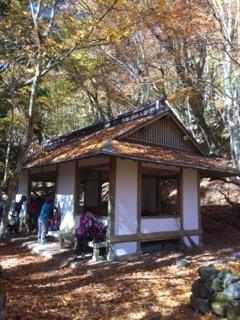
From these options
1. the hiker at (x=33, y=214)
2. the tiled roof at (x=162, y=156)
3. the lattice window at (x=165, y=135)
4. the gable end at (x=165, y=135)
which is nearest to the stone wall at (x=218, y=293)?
the tiled roof at (x=162, y=156)

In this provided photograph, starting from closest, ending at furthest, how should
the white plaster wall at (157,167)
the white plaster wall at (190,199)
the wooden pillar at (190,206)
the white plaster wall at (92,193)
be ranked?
the white plaster wall at (157,167), the wooden pillar at (190,206), the white plaster wall at (190,199), the white plaster wall at (92,193)

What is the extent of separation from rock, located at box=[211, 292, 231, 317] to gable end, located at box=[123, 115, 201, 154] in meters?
6.38

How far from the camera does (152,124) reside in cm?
1238

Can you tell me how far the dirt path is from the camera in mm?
6203

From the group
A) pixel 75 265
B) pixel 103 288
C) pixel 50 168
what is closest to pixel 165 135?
pixel 50 168

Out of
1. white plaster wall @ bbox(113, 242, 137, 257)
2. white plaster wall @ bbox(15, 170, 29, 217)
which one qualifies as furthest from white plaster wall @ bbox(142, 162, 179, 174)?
white plaster wall @ bbox(15, 170, 29, 217)

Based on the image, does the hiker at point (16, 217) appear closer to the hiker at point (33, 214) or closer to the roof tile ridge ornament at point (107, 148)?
the hiker at point (33, 214)

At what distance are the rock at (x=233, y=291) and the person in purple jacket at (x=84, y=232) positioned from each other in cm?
528

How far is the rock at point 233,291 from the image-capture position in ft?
18.7

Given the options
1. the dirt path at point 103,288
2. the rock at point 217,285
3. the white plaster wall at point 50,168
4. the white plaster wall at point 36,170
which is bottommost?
the dirt path at point 103,288

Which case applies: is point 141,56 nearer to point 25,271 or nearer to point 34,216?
point 34,216

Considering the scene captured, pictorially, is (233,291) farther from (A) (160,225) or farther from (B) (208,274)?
(A) (160,225)

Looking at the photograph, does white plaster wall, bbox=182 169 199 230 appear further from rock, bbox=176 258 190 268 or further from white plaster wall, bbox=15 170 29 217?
white plaster wall, bbox=15 170 29 217

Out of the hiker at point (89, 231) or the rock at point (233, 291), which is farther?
the hiker at point (89, 231)
